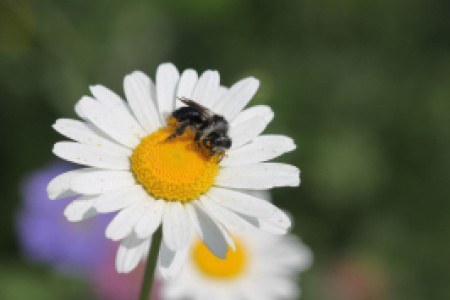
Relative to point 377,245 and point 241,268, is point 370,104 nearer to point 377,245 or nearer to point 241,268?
point 377,245

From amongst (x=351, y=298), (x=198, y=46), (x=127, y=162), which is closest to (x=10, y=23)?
(x=198, y=46)

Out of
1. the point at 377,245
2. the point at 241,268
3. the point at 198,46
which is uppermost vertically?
the point at 198,46

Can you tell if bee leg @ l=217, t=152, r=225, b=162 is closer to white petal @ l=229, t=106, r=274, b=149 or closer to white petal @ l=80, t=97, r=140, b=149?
white petal @ l=229, t=106, r=274, b=149

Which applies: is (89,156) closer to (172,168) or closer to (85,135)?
(85,135)

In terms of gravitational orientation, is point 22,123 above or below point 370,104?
below

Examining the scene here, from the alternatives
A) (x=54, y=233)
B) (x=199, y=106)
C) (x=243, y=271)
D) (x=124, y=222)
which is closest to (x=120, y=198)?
(x=124, y=222)

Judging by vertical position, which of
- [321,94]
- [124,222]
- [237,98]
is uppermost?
[321,94]

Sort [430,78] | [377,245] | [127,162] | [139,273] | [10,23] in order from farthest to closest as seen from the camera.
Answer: [430,78] < [377,245] < [10,23] < [139,273] < [127,162]
